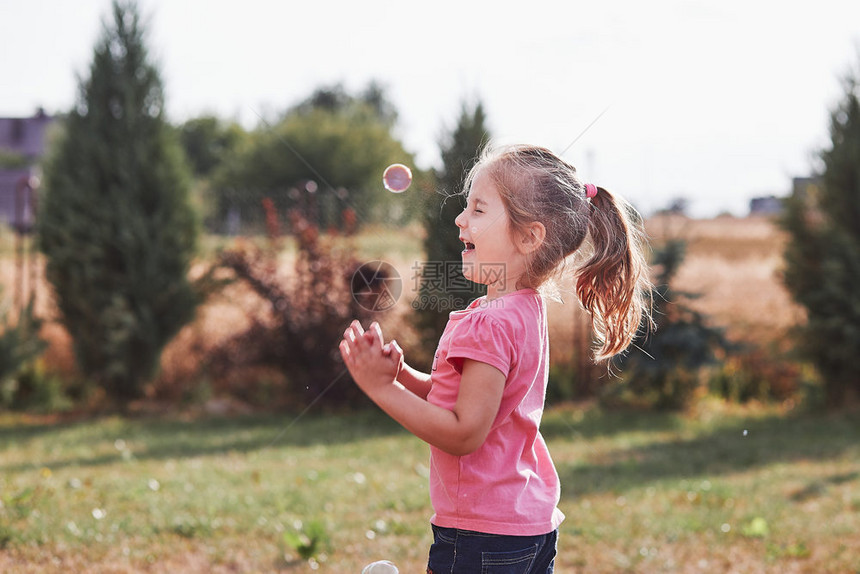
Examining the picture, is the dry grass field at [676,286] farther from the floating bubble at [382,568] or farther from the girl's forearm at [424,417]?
the girl's forearm at [424,417]

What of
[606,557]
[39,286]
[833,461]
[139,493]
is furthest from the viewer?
[39,286]

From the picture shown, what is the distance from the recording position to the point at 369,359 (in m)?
1.60

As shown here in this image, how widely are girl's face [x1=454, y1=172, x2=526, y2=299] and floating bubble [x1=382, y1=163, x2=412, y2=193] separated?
58 centimetres

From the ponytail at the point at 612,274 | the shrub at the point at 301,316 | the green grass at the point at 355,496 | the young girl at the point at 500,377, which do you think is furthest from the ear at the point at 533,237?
the shrub at the point at 301,316

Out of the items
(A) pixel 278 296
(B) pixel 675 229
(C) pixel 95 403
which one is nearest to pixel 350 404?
(A) pixel 278 296

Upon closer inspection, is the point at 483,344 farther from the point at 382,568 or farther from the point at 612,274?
the point at 382,568

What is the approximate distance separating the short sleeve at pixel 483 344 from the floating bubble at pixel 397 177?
79 centimetres

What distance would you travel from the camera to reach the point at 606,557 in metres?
3.86

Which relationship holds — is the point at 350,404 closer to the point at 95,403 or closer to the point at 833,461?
the point at 95,403

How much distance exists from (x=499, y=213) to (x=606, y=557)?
104 inches

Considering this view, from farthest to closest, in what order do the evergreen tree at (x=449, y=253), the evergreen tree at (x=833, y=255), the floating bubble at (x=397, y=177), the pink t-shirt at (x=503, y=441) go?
1. the evergreen tree at (x=833, y=255)
2. the evergreen tree at (x=449, y=253)
3. the floating bubble at (x=397, y=177)
4. the pink t-shirt at (x=503, y=441)

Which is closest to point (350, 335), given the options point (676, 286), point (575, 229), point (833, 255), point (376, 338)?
point (376, 338)

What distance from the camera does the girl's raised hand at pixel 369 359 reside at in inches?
63.0

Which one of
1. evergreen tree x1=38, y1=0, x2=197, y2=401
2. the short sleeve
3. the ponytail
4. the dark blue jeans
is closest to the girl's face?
the short sleeve
